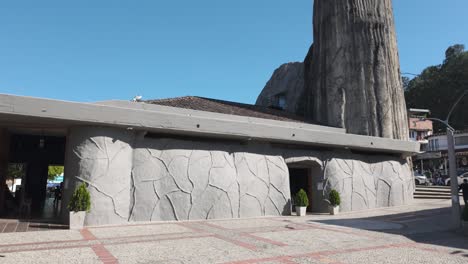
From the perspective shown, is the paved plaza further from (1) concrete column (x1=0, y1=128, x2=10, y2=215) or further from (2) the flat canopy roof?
(1) concrete column (x1=0, y1=128, x2=10, y2=215)

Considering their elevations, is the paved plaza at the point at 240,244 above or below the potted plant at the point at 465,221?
below

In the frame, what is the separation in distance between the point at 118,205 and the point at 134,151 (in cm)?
198

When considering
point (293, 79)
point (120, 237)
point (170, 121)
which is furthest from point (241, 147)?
point (293, 79)

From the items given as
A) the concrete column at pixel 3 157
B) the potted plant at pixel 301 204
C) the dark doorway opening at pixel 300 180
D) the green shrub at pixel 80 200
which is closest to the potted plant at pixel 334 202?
the dark doorway opening at pixel 300 180

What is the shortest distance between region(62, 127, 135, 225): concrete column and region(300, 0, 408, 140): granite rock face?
54.8ft

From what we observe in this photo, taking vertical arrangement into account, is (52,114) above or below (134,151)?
above

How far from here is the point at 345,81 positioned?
2444 centimetres

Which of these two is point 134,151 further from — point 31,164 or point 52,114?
point 31,164

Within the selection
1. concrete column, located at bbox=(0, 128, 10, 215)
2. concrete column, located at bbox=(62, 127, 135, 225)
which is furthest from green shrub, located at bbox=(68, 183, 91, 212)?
concrete column, located at bbox=(0, 128, 10, 215)

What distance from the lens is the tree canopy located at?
5025 centimetres

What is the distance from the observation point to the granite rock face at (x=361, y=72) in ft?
77.8

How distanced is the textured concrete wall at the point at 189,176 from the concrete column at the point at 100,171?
31 mm

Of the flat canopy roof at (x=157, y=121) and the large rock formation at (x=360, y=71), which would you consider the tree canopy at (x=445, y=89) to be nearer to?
the large rock formation at (x=360, y=71)

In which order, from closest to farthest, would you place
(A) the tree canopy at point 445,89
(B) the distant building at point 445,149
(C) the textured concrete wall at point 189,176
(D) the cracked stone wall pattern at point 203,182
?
(C) the textured concrete wall at point 189,176 < (D) the cracked stone wall pattern at point 203,182 < (B) the distant building at point 445,149 < (A) the tree canopy at point 445,89
